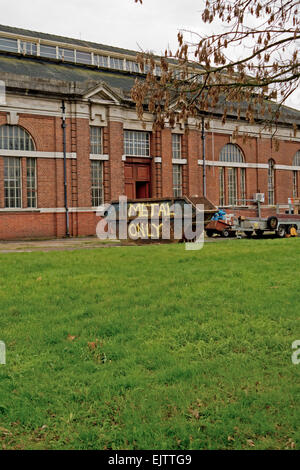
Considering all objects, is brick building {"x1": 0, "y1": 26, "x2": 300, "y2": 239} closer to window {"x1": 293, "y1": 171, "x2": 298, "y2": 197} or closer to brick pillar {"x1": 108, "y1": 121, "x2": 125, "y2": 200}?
brick pillar {"x1": 108, "y1": 121, "x2": 125, "y2": 200}

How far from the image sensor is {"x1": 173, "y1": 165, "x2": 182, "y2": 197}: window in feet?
106

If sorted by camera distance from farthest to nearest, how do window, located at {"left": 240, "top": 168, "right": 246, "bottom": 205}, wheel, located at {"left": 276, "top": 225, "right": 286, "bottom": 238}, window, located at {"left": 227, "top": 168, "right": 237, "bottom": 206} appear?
window, located at {"left": 240, "top": 168, "right": 246, "bottom": 205}, window, located at {"left": 227, "top": 168, "right": 237, "bottom": 206}, wheel, located at {"left": 276, "top": 225, "right": 286, "bottom": 238}

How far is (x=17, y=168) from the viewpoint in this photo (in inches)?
1040

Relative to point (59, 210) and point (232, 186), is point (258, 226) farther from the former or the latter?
point (232, 186)

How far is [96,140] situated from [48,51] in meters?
10.5

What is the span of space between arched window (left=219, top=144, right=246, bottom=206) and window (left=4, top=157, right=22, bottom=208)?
1555cm

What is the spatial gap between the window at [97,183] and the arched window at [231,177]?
33.9 ft

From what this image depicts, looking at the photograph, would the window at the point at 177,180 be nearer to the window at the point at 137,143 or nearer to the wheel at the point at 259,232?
the window at the point at 137,143

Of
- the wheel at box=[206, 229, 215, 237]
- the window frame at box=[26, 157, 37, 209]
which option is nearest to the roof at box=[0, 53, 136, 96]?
the window frame at box=[26, 157, 37, 209]

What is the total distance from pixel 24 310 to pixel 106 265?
378cm

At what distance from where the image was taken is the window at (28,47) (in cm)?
3297

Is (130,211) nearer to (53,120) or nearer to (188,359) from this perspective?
(53,120)

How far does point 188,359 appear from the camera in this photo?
5234 millimetres
